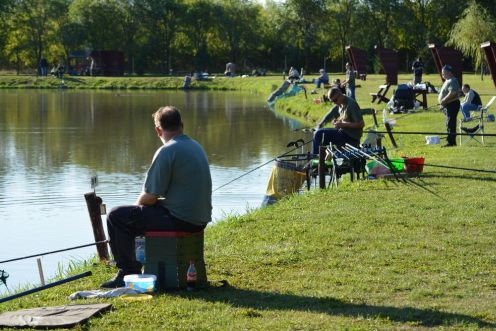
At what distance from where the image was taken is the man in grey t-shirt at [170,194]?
6.86 meters

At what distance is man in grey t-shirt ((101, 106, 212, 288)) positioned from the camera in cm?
686

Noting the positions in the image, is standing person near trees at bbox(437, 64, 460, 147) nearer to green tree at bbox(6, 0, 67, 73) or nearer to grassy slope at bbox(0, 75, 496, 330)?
grassy slope at bbox(0, 75, 496, 330)

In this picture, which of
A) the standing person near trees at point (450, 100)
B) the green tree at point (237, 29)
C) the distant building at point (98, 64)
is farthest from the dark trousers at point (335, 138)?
the green tree at point (237, 29)

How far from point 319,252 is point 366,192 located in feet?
11.9

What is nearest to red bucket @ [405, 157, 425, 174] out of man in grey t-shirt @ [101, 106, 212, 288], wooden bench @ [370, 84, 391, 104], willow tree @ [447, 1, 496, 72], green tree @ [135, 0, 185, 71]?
man in grey t-shirt @ [101, 106, 212, 288]

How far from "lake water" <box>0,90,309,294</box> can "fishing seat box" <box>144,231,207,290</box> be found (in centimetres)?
328

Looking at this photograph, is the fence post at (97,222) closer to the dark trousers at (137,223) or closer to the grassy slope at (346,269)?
the grassy slope at (346,269)

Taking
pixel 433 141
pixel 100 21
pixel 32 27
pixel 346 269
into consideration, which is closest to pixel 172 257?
pixel 346 269

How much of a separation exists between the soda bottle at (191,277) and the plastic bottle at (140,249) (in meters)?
0.60

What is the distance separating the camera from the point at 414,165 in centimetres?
1315

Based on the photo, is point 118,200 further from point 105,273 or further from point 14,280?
point 105,273

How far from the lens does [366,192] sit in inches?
460


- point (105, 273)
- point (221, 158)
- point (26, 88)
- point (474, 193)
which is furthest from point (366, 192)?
point (26, 88)

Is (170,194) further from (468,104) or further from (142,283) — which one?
(468,104)
